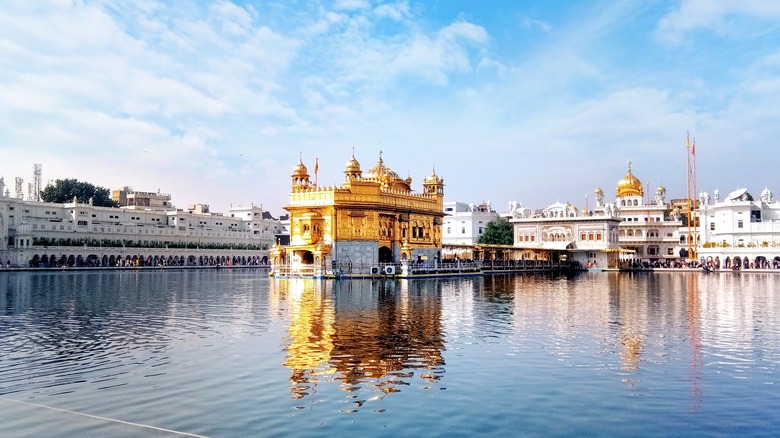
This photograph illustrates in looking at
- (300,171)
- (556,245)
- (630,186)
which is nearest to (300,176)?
(300,171)

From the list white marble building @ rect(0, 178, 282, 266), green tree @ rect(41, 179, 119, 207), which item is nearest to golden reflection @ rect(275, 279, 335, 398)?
white marble building @ rect(0, 178, 282, 266)

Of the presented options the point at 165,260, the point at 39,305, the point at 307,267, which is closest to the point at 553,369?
the point at 39,305

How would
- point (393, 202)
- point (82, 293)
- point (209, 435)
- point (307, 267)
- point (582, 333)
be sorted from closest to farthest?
point (209, 435)
point (582, 333)
point (82, 293)
point (307, 267)
point (393, 202)

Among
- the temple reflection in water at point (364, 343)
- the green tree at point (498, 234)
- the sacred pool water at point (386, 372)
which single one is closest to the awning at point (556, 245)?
the green tree at point (498, 234)

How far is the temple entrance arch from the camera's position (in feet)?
202

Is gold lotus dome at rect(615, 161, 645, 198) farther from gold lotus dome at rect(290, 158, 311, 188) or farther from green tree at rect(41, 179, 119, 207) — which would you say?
green tree at rect(41, 179, 119, 207)

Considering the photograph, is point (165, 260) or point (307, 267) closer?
point (307, 267)

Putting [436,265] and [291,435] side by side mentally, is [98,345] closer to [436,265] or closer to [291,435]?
[291,435]

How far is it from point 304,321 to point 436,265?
40.5 m

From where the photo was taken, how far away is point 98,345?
17.6m

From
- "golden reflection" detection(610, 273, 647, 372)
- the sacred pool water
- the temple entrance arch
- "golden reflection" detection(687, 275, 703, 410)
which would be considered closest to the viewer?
the sacred pool water

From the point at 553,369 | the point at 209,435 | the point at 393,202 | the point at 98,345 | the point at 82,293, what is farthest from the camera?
the point at 393,202

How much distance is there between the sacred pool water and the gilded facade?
30.5 meters

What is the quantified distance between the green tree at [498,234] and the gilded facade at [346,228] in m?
35.7
